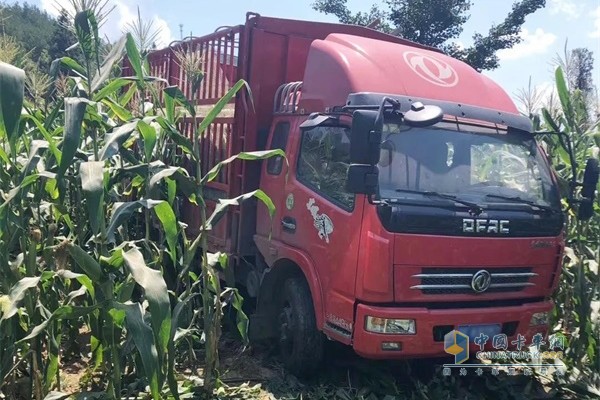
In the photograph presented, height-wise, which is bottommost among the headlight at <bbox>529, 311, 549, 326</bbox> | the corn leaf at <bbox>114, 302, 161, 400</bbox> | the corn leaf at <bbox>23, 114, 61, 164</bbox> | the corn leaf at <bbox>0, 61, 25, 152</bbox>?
the headlight at <bbox>529, 311, 549, 326</bbox>

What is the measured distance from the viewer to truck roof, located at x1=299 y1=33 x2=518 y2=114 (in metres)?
4.44

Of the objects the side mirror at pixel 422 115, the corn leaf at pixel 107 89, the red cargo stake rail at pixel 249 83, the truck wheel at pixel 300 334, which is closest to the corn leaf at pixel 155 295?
the corn leaf at pixel 107 89

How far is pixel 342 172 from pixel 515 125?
1.51 m

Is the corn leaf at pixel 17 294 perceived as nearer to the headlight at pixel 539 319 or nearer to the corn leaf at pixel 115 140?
the corn leaf at pixel 115 140

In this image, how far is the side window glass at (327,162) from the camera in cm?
433

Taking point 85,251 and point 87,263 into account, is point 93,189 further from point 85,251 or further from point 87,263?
point 85,251

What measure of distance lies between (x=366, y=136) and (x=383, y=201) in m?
0.46

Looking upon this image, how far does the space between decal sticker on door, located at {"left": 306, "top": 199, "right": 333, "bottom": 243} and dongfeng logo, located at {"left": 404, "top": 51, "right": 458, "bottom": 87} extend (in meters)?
1.40

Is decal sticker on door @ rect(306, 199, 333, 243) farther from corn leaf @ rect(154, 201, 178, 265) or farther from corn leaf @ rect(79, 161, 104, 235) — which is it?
corn leaf @ rect(79, 161, 104, 235)

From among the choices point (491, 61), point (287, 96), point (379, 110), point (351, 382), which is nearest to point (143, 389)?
point (351, 382)

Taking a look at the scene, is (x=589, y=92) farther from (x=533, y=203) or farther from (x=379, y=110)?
(x=379, y=110)

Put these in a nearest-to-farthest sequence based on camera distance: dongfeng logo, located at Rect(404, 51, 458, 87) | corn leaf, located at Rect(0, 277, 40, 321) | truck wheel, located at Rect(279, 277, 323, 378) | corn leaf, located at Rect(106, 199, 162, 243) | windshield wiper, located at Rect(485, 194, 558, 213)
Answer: corn leaf, located at Rect(0, 277, 40, 321) → corn leaf, located at Rect(106, 199, 162, 243) → windshield wiper, located at Rect(485, 194, 558, 213) → truck wheel, located at Rect(279, 277, 323, 378) → dongfeng logo, located at Rect(404, 51, 458, 87)

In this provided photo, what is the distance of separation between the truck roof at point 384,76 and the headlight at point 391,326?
1.70 metres

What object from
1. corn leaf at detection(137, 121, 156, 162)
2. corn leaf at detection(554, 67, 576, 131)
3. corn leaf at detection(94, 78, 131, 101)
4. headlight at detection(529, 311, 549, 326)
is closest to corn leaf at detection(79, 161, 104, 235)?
corn leaf at detection(137, 121, 156, 162)
